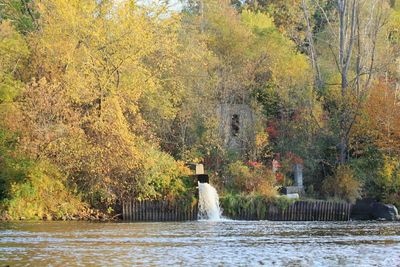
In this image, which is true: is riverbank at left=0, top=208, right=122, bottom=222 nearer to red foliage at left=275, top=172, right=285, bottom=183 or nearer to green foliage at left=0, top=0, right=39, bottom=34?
red foliage at left=275, top=172, right=285, bottom=183

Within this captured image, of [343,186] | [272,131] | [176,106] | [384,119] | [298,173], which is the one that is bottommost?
[343,186]

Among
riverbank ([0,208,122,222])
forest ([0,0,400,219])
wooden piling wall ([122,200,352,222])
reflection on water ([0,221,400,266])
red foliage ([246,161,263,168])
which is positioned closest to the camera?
reflection on water ([0,221,400,266])

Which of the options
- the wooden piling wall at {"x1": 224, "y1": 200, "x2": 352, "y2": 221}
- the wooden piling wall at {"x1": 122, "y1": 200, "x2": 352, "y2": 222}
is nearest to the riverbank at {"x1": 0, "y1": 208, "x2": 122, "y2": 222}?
the wooden piling wall at {"x1": 122, "y1": 200, "x2": 352, "y2": 222}

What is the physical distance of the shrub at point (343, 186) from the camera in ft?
155

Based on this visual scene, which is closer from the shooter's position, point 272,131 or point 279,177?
point 279,177

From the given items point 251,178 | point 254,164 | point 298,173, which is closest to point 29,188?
point 251,178

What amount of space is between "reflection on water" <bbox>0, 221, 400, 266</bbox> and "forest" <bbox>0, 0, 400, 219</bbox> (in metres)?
4.07

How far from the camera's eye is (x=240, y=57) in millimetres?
55312

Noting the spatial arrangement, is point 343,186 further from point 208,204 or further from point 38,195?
point 38,195

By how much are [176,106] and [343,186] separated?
36.1ft

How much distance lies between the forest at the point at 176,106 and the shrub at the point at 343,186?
3.2 inches

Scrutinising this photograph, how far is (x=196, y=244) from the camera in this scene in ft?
89.3

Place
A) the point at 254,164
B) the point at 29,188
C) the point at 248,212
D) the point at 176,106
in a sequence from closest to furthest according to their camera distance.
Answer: the point at 29,188 → the point at 248,212 → the point at 254,164 → the point at 176,106

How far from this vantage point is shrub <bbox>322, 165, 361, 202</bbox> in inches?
1860
